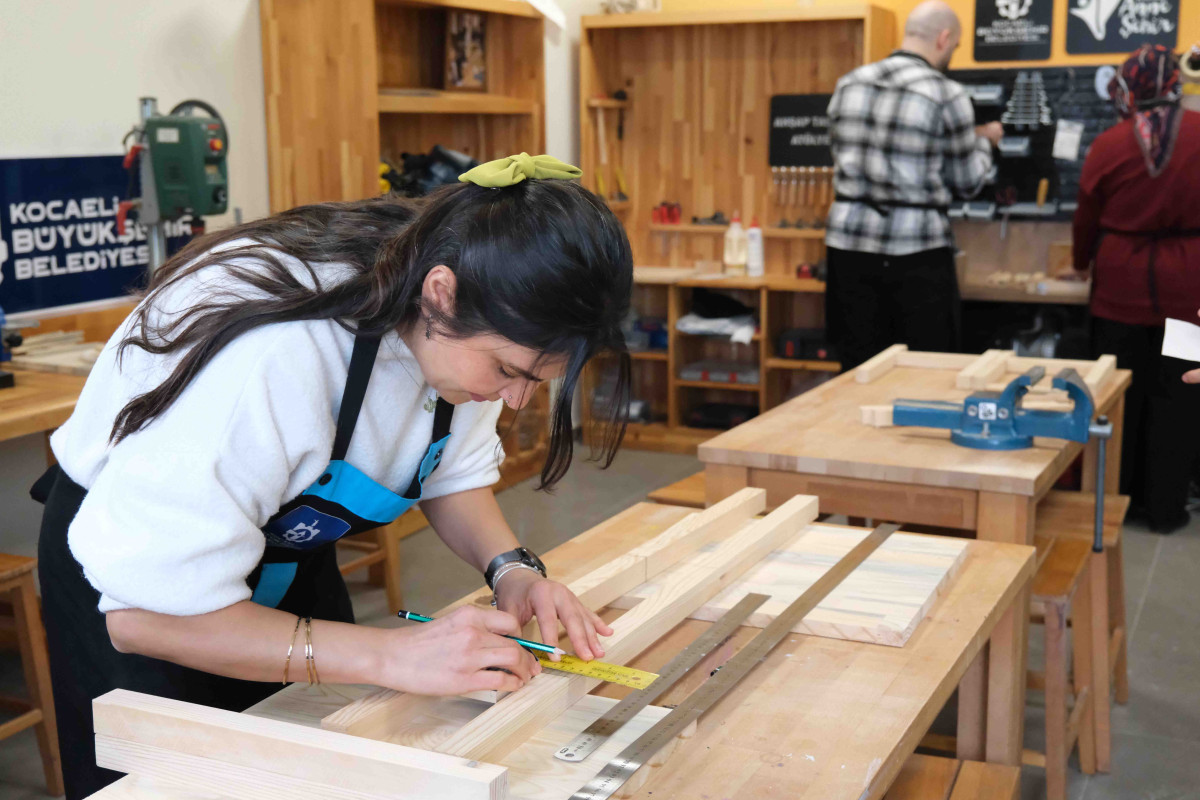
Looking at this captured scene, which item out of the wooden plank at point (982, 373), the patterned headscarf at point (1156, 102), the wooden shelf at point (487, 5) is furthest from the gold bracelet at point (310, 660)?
the patterned headscarf at point (1156, 102)

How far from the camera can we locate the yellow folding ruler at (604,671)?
4.46ft

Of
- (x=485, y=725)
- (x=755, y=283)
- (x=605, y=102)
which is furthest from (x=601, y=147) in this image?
(x=485, y=725)

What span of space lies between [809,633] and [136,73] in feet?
10.2

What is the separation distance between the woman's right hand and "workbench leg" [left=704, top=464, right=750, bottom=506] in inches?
48.0

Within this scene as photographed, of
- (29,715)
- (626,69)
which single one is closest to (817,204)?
(626,69)

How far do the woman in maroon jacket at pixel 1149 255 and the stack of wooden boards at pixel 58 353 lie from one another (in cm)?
363

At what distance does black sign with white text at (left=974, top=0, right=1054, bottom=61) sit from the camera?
5.50 m

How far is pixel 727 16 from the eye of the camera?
225 inches

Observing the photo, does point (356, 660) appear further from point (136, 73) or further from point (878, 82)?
point (878, 82)

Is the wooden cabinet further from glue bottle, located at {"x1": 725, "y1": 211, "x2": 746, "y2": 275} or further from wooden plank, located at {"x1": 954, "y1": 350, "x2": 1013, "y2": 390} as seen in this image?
wooden plank, located at {"x1": 954, "y1": 350, "x2": 1013, "y2": 390}

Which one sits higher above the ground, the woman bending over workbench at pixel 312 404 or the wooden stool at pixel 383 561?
the woman bending over workbench at pixel 312 404

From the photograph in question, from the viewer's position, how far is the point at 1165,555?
4.46m

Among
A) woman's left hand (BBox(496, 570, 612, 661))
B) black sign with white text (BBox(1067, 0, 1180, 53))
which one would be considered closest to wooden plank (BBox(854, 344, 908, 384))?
woman's left hand (BBox(496, 570, 612, 661))

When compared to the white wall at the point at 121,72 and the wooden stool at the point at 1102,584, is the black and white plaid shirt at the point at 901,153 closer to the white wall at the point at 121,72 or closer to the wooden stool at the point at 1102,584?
the wooden stool at the point at 1102,584
